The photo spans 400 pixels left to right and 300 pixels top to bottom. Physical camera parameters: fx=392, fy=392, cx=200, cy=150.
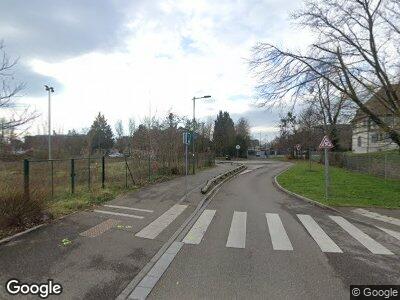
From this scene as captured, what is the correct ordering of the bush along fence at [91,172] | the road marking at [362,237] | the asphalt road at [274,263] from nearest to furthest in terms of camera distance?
the asphalt road at [274,263], the road marking at [362,237], the bush along fence at [91,172]

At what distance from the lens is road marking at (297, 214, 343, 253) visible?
8.80 meters

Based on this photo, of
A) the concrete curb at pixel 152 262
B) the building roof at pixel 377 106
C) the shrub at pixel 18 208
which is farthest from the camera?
the building roof at pixel 377 106

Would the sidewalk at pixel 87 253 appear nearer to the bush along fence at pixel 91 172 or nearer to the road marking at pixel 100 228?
the road marking at pixel 100 228

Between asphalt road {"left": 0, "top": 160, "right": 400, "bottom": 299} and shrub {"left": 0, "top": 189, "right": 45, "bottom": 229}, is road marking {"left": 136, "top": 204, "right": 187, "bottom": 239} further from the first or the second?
shrub {"left": 0, "top": 189, "right": 45, "bottom": 229}

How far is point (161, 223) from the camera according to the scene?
36.7ft

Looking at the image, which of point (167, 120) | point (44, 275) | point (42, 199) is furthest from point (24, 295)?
point (167, 120)

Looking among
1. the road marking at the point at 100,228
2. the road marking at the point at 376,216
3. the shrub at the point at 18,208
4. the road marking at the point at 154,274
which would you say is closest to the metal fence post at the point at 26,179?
the shrub at the point at 18,208

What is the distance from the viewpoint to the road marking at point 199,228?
30.6 ft

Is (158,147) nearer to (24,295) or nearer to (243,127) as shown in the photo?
(24,295)

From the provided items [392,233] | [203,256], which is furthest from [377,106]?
[203,256]

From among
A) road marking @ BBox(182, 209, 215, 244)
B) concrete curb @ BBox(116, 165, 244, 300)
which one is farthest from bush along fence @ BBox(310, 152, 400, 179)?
concrete curb @ BBox(116, 165, 244, 300)

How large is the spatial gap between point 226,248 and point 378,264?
10.0 ft

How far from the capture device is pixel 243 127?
10131 cm

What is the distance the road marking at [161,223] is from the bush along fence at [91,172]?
9.90ft
